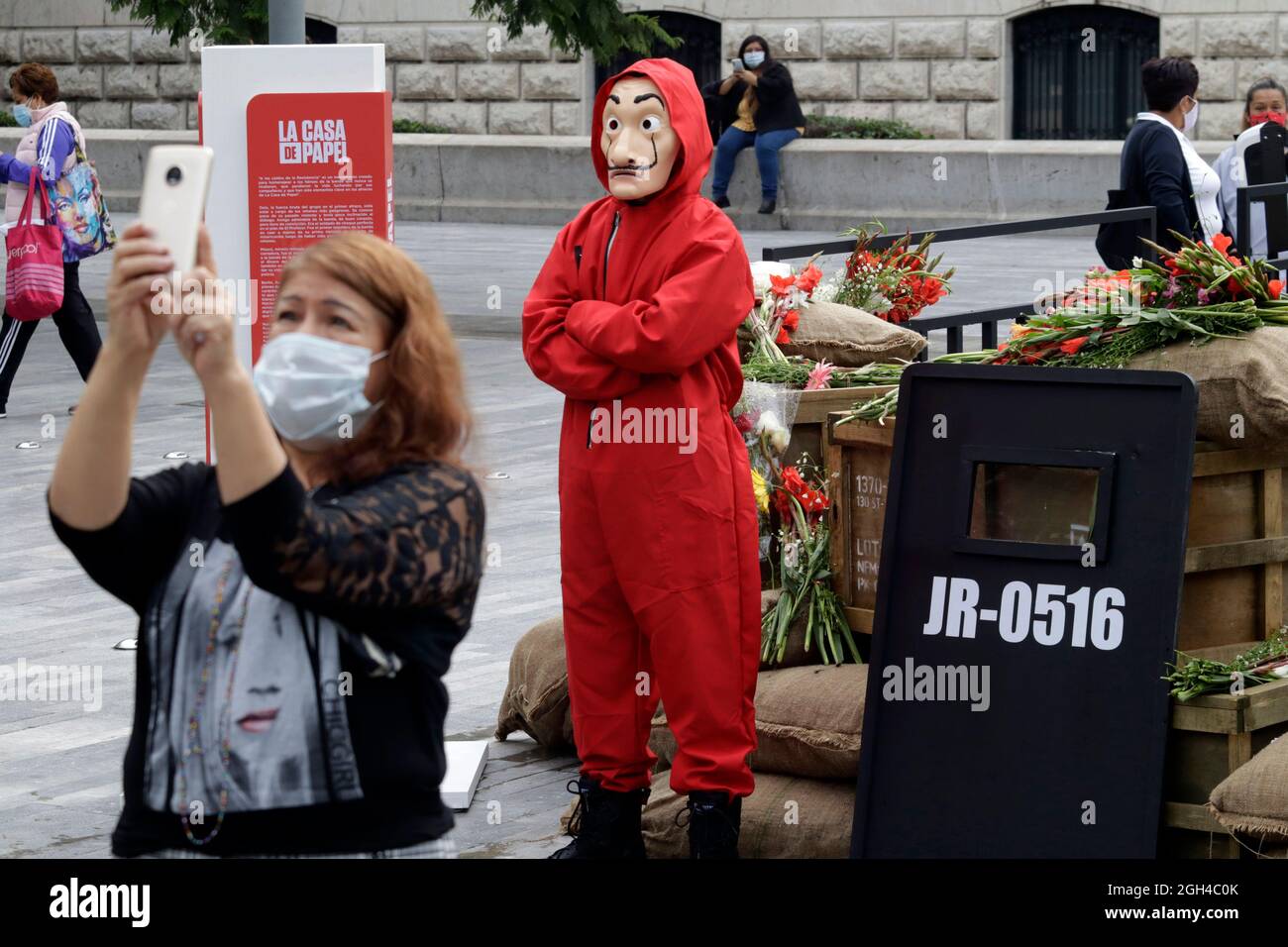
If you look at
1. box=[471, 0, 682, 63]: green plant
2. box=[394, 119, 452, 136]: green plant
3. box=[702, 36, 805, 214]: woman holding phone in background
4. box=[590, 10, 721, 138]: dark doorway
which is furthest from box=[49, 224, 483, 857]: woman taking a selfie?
box=[590, 10, 721, 138]: dark doorway

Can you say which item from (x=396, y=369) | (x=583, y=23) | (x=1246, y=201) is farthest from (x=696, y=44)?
(x=396, y=369)

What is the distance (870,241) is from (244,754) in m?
4.64

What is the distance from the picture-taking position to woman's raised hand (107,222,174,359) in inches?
93.0

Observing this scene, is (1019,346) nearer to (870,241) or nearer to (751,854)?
(751,854)

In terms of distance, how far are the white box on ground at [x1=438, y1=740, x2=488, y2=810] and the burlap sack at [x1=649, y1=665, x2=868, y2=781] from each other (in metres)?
0.75

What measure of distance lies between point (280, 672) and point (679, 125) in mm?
2269

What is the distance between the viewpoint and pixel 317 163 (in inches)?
227

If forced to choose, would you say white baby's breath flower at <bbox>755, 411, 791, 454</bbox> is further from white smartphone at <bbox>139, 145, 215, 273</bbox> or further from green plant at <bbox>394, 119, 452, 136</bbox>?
green plant at <bbox>394, 119, 452, 136</bbox>

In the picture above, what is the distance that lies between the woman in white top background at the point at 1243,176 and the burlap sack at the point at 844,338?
9.92 ft

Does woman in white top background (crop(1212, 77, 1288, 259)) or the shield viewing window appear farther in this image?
woman in white top background (crop(1212, 77, 1288, 259))

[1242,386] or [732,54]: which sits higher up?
[732,54]

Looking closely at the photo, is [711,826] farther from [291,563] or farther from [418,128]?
[418,128]
